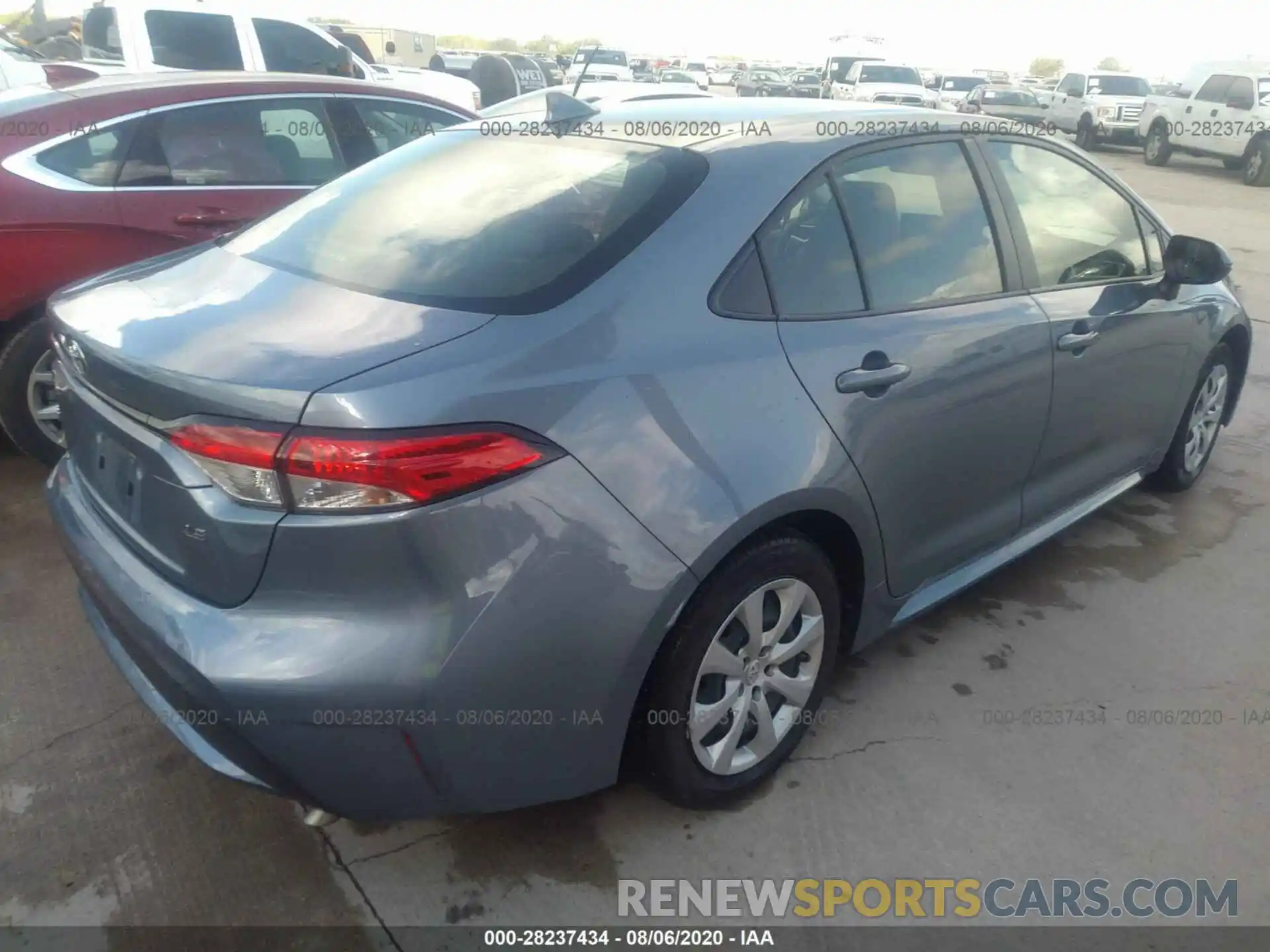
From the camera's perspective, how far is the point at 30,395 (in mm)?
3994

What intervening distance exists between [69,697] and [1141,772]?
2988 mm

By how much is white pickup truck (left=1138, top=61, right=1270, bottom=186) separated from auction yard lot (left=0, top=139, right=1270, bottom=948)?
56.2 ft

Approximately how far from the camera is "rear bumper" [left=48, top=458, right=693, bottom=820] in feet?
5.84

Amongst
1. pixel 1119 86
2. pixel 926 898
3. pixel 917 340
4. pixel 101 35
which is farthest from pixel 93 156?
pixel 1119 86

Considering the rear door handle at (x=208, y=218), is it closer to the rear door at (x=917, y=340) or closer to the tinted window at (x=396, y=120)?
the tinted window at (x=396, y=120)

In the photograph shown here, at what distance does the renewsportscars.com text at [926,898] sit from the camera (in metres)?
2.26

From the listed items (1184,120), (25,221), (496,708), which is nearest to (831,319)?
(496,708)

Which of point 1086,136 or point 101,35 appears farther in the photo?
point 1086,136

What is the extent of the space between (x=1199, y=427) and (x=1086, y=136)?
68.9 feet

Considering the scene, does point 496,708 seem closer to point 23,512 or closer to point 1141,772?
point 1141,772

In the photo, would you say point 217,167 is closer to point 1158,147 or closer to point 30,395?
point 30,395

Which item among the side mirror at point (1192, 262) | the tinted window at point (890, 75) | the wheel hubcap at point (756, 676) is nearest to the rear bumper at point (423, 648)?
the wheel hubcap at point (756, 676)

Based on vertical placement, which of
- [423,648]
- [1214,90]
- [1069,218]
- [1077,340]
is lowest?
[1214,90]

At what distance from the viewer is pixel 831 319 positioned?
7.94 ft
